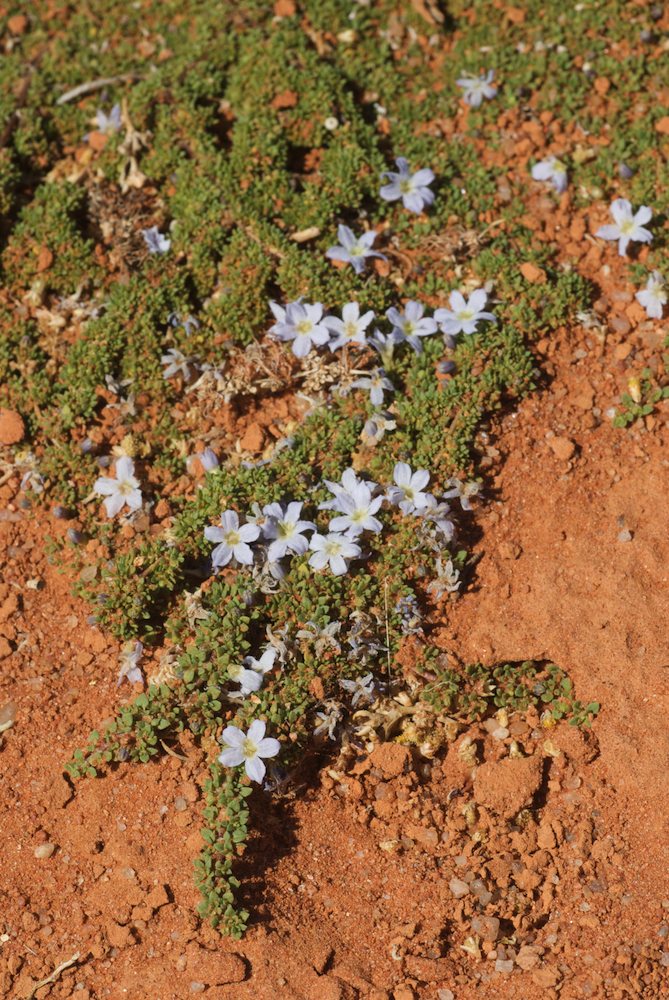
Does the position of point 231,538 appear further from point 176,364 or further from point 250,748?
point 176,364

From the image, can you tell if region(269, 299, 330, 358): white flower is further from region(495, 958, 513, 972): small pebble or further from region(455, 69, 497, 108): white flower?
region(495, 958, 513, 972): small pebble

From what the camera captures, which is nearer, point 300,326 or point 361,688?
point 361,688

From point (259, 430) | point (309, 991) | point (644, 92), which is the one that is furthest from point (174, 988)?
point (644, 92)

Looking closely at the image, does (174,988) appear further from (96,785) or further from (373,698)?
(373,698)

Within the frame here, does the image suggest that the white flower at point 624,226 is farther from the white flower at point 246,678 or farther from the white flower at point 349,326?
the white flower at point 246,678

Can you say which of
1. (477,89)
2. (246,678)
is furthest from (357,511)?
(477,89)

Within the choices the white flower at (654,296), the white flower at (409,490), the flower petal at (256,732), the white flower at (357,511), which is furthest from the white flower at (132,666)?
the white flower at (654,296)
